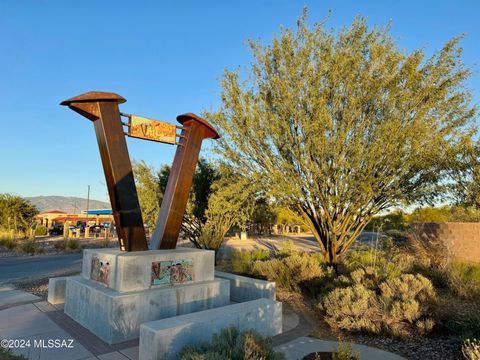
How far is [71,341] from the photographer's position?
18.0ft

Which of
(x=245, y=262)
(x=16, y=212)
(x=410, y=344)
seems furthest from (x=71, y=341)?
Result: (x=16, y=212)

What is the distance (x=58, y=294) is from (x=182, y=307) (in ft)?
11.2

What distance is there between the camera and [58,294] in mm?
7875

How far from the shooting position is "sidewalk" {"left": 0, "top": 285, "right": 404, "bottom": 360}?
495 cm

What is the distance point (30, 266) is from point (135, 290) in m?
11.7

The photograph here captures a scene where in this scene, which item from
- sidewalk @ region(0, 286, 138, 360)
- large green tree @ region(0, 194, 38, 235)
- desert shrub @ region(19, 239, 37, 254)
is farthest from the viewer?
large green tree @ region(0, 194, 38, 235)

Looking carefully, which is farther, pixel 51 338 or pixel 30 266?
pixel 30 266

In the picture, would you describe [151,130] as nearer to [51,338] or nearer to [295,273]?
[51,338]

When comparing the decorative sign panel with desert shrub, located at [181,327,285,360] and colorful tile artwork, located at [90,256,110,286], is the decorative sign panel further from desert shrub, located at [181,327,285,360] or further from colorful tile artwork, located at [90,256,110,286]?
desert shrub, located at [181,327,285,360]

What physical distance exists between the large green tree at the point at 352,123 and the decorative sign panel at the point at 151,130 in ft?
11.1

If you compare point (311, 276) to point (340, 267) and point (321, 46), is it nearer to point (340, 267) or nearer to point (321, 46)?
point (340, 267)

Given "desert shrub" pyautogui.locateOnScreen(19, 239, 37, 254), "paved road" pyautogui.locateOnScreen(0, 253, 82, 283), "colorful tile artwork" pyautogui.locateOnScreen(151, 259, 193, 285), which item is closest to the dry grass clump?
"colorful tile artwork" pyautogui.locateOnScreen(151, 259, 193, 285)

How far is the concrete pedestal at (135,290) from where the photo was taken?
18.8 ft

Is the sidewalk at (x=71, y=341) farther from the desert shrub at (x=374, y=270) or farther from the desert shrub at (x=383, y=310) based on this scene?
the desert shrub at (x=374, y=270)
